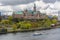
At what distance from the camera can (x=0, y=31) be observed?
9492 millimetres

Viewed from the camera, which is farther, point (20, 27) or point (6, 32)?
point (20, 27)

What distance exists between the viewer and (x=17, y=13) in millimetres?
16328

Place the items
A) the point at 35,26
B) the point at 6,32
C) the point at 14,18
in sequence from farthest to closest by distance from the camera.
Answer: the point at 14,18 → the point at 35,26 → the point at 6,32

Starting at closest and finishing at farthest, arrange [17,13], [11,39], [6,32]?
[11,39], [6,32], [17,13]

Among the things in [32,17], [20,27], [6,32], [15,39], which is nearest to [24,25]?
[20,27]

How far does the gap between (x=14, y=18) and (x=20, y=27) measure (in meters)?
4.14

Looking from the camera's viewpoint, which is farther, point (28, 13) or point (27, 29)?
point (28, 13)

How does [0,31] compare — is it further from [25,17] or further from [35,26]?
[25,17]

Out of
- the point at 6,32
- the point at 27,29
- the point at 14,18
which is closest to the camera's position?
the point at 6,32

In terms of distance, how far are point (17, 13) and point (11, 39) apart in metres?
9.16

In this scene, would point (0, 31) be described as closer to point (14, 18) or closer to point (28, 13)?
point (14, 18)

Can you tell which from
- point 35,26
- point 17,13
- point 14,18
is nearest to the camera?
point 35,26

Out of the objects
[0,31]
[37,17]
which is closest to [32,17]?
[37,17]

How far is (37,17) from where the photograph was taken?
15.8 metres
